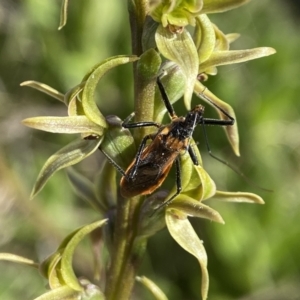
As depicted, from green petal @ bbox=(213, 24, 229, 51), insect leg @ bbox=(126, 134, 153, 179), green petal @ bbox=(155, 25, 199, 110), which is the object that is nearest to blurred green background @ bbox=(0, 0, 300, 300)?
green petal @ bbox=(213, 24, 229, 51)

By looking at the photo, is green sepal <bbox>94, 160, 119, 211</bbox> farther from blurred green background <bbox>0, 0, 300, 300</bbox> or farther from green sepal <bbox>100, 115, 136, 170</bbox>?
blurred green background <bbox>0, 0, 300, 300</bbox>

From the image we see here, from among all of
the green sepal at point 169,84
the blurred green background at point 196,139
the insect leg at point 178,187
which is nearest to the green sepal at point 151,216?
the insect leg at point 178,187

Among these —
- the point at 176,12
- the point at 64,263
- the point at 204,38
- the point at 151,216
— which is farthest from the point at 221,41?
the point at 64,263

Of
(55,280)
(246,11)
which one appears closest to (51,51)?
(246,11)

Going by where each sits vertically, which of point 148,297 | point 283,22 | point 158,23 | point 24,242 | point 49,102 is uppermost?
point 158,23

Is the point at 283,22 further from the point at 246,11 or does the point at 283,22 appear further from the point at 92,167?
the point at 92,167

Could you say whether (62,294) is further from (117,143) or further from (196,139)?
(196,139)

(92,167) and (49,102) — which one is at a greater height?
(49,102)
